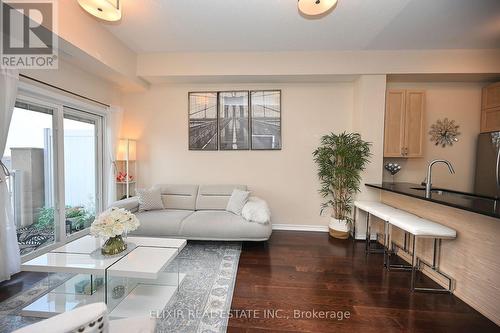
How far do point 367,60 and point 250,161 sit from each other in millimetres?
2439

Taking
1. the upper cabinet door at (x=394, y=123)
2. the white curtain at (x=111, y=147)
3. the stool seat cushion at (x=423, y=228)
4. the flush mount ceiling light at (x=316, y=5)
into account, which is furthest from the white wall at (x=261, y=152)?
the flush mount ceiling light at (x=316, y=5)

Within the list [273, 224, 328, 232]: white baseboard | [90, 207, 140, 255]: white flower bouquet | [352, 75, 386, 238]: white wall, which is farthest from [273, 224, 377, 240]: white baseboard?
[90, 207, 140, 255]: white flower bouquet

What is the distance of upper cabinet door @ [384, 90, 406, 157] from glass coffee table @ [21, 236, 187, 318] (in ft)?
11.3

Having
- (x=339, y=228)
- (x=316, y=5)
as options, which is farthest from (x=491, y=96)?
(x=316, y=5)

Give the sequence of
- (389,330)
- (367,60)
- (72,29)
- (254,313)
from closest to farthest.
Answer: (389,330), (254,313), (72,29), (367,60)

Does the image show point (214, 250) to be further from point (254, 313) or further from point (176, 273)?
point (254, 313)

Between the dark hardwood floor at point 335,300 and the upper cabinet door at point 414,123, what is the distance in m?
1.85

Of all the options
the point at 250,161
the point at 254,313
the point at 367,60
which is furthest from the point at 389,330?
the point at 367,60

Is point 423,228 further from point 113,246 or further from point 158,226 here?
point 158,226

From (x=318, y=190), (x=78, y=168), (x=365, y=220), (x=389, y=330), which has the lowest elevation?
(x=389, y=330)

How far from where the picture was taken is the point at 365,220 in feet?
11.8

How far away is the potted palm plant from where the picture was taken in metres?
3.45

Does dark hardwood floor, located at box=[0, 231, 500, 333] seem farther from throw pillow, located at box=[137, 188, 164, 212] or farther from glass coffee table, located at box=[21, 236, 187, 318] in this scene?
throw pillow, located at box=[137, 188, 164, 212]

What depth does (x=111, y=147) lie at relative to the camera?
12.7ft
